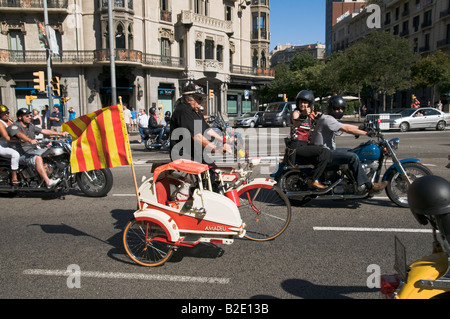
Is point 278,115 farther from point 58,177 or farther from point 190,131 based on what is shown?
point 190,131

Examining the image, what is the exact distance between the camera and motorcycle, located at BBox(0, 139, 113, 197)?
7.02 metres

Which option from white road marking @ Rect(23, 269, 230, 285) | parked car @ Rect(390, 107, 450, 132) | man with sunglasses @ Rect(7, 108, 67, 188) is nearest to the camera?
white road marking @ Rect(23, 269, 230, 285)

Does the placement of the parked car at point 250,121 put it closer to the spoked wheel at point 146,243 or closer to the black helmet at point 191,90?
the black helmet at point 191,90

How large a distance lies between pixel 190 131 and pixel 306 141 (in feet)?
7.97

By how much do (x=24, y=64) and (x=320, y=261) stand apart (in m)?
31.9

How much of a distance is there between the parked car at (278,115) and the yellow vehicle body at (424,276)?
25.4 meters

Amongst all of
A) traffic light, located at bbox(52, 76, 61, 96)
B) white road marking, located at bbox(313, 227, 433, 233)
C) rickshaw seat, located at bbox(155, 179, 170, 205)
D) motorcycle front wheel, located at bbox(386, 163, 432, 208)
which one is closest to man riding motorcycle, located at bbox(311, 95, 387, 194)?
motorcycle front wheel, located at bbox(386, 163, 432, 208)

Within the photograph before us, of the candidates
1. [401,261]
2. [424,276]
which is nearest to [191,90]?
[401,261]

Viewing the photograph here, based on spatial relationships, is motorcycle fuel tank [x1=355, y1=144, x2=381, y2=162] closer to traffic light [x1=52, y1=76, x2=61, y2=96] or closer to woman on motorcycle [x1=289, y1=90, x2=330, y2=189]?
woman on motorcycle [x1=289, y1=90, x2=330, y2=189]

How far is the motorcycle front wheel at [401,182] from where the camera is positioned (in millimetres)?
5773

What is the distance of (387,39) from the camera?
1250 inches

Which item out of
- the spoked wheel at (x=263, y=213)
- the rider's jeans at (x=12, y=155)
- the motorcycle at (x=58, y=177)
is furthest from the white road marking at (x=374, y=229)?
the rider's jeans at (x=12, y=155)

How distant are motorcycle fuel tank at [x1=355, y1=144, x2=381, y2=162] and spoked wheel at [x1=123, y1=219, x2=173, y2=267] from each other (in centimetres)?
353
